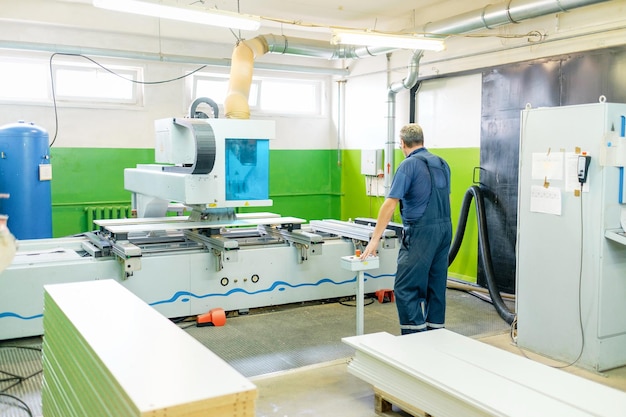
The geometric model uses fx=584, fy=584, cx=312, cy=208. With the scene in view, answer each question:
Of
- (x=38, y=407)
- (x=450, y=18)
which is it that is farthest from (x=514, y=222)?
(x=38, y=407)

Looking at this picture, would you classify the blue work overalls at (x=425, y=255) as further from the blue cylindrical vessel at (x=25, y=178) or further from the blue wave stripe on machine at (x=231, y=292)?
the blue cylindrical vessel at (x=25, y=178)

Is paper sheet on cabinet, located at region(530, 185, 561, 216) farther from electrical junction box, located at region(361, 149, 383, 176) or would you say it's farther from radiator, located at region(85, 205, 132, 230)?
radiator, located at region(85, 205, 132, 230)

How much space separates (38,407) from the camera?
303 centimetres

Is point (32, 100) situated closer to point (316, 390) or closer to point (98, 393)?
point (316, 390)

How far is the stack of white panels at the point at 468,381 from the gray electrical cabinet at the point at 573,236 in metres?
0.88

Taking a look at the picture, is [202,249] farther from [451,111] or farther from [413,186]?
[451,111]

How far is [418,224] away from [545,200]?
897mm

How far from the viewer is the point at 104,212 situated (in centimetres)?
642

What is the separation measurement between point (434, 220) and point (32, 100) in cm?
462

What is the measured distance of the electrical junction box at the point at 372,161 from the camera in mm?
7008

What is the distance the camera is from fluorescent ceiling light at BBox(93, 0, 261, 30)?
359cm

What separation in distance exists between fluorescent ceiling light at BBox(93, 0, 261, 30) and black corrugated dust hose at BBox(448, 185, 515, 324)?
2.63 meters

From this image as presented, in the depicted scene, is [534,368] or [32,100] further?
[32,100]

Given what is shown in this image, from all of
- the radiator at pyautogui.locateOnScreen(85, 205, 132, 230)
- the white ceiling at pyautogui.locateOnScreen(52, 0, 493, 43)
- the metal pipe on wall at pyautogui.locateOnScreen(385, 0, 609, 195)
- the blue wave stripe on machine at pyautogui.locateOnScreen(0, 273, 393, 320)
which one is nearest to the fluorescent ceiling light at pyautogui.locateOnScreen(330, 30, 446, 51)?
the metal pipe on wall at pyautogui.locateOnScreen(385, 0, 609, 195)
